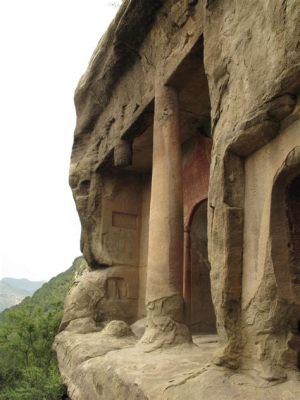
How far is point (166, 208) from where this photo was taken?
5.50 meters

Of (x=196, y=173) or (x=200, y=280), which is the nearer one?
(x=200, y=280)

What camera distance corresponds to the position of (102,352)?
18.3ft

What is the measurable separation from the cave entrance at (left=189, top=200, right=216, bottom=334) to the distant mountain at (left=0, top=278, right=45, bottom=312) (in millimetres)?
44854

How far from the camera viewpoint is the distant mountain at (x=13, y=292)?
278 ft

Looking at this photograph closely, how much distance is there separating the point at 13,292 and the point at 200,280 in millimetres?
107153

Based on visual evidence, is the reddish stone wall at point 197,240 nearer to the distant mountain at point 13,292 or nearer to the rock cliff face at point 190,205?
the rock cliff face at point 190,205

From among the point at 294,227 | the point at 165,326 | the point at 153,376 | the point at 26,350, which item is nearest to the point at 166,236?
the point at 165,326

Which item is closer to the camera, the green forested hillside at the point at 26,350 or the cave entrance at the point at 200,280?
the cave entrance at the point at 200,280

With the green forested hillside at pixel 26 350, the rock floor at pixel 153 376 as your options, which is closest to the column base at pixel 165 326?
the rock floor at pixel 153 376

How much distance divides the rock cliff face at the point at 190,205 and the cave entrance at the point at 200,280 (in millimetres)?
25

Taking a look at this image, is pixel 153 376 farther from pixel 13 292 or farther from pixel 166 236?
pixel 13 292

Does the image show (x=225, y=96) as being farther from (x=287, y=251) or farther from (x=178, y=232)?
(x=178, y=232)

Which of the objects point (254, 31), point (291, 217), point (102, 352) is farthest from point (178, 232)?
point (254, 31)

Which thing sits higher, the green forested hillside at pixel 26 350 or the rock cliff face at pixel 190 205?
the rock cliff face at pixel 190 205
